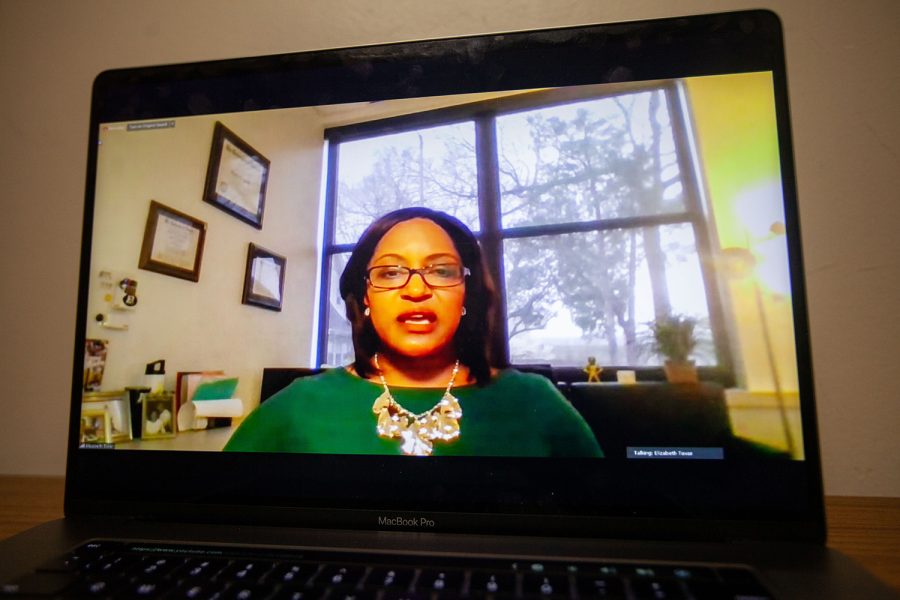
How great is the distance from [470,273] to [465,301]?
1.3 inches

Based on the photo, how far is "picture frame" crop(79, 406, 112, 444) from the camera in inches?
23.6

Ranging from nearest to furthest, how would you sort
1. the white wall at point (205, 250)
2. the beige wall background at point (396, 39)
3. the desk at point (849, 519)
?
the desk at point (849, 519)
the white wall at point (205, 250)
the beige wall background at point (396, 39)

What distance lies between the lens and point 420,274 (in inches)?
23.0

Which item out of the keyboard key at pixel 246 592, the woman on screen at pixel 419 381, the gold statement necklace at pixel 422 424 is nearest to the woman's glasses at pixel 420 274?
the woman on screen at pixel 419 381

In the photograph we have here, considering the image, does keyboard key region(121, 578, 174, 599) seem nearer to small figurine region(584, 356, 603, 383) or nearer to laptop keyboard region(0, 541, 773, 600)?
laptop keyboard region(0, 541, 773, 600)

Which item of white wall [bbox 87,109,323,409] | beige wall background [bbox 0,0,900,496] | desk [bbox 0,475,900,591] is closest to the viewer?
desk [bbox 0,475,900,591]

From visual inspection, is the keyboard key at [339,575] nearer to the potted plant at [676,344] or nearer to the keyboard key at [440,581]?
the keyboard key at [440,581]

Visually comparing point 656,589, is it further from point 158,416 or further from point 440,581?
point 158,416

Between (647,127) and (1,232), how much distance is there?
1.15m

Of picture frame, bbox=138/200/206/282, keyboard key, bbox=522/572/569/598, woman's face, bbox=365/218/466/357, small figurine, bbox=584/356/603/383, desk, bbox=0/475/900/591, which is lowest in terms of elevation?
desk, bbox=0/475/900/591

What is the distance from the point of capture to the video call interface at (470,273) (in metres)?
0.52

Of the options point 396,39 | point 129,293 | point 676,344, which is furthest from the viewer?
point 396,39

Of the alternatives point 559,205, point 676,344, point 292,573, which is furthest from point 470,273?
point 292,573

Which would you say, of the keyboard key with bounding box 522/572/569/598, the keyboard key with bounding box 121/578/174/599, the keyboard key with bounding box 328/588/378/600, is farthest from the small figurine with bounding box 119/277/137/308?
the keyboard key with bounding box 522/572/569/598
